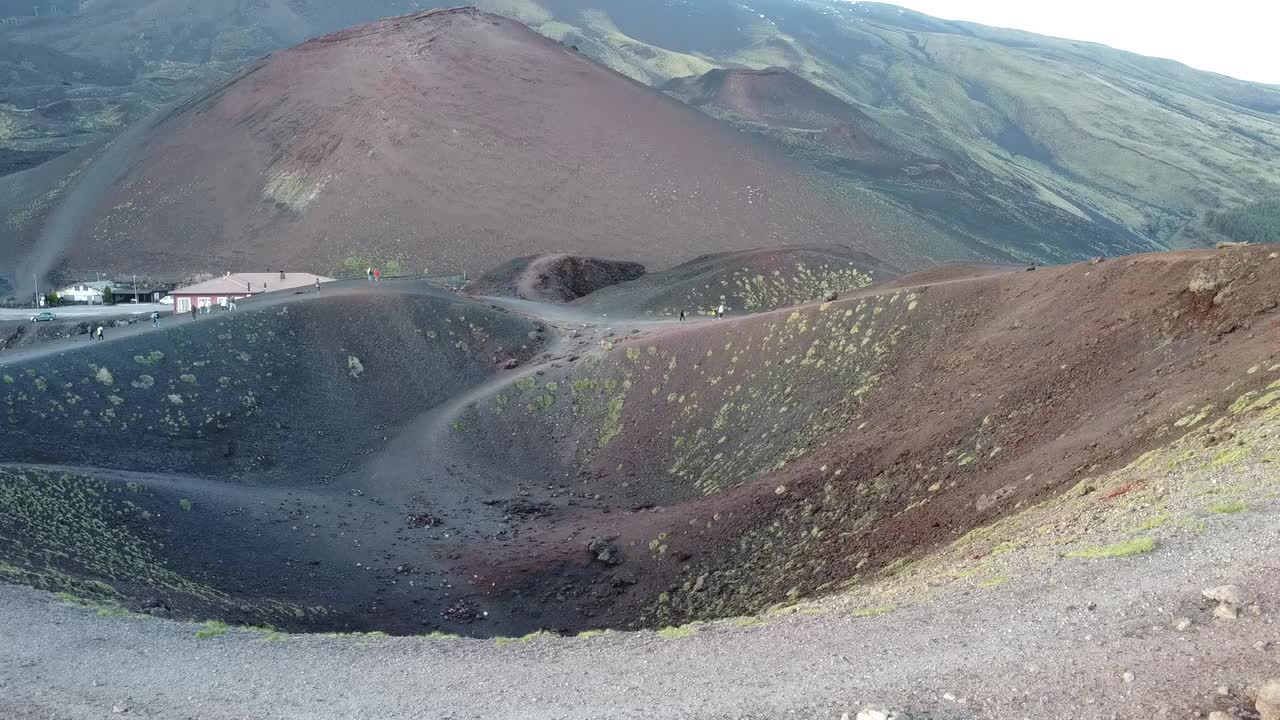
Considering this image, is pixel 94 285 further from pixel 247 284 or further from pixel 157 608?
pixel 157 608

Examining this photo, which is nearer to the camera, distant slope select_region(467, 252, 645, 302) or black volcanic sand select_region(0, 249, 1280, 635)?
black volcanic sand select_region(0, 249, 1280, 635)

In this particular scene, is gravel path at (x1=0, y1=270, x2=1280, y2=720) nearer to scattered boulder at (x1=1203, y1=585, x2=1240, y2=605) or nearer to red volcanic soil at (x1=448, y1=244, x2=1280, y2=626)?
scattered boulder at (x1=1203, y1=585, x2=1240, y2=605)

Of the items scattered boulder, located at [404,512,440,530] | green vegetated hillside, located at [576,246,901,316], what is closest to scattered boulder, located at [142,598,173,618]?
scattered boulder, located at [404,512,440,530]

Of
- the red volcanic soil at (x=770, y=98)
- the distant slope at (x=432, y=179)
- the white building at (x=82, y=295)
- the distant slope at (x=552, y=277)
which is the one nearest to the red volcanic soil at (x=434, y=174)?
the distant slope at (x=432, y=179)

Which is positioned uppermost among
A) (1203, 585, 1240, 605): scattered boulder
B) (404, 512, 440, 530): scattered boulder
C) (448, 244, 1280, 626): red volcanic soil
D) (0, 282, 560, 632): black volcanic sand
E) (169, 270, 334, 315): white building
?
(1203, 585, 1240, 605): scattered boulder

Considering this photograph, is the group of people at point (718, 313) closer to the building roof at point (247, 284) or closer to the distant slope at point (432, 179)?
the building roof at point (247, 284)

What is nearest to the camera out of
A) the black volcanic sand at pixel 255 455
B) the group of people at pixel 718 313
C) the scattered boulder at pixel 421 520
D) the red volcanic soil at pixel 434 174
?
the black volcanic sand at pixel 255 455

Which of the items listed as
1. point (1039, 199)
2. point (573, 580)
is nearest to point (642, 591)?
point (573, 580)
